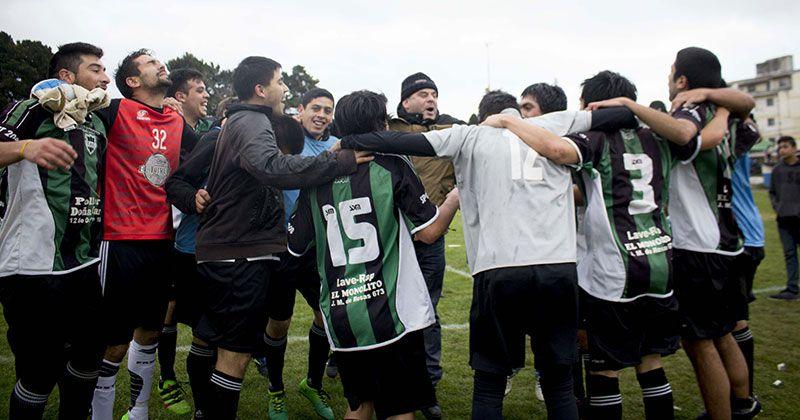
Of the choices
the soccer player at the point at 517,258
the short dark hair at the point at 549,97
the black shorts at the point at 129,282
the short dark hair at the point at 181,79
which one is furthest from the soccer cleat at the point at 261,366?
the short dark hair at the point at 549,97

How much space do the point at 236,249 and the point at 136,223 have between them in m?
0.89

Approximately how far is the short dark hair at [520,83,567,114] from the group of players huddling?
0.06 ft

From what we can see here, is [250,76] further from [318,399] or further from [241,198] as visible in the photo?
[318,399]

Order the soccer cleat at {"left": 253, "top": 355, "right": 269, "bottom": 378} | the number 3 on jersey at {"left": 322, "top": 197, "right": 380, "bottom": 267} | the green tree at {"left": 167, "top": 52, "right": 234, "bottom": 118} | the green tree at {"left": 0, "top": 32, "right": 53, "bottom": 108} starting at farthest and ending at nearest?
the green tree at {"left": 167, "top": 52, "right": 234, "bottom": 118}
the green tree at {"left": 0, "top": 32, "right": 53, "bottom": 108}
the soccer cleat at {"left": 253, "top": 355, "right": 269, "bottom": 378}
the number 3 on jersey at {"left": 322, "top": 197, "right": 380, "bottom": 267}

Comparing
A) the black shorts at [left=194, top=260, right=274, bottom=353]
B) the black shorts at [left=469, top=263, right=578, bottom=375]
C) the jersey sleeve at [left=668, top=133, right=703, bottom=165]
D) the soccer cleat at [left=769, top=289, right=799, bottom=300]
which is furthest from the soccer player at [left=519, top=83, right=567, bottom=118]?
the soccer cleat at [left=769, top=289, right=799, bottom=300]

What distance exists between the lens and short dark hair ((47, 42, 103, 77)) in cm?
349

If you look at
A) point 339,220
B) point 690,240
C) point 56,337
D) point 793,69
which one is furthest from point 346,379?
point 793,69

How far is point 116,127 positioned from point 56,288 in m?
1.16

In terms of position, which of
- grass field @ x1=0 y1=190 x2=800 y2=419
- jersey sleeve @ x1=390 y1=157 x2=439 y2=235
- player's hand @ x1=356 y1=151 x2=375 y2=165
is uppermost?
player's hand @ x1=356 y1=151 x2=375 y2=165

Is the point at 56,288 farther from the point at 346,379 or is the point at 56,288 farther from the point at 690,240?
the point at 690,240

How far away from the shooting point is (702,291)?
326cm

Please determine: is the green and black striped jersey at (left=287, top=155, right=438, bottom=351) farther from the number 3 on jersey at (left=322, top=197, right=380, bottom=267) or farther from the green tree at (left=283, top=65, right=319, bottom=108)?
the green tree at (left=283, top=65, right=319, bottom=108)

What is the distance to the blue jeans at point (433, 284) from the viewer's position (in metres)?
4.36

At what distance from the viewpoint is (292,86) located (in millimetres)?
46406
